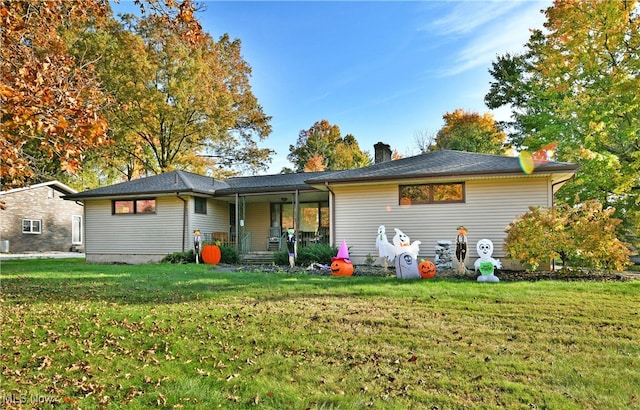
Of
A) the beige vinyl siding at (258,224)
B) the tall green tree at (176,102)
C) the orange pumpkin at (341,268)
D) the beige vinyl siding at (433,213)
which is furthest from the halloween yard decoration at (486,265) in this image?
the tall green tree at (176,102)

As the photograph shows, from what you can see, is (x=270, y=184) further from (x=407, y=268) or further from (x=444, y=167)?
(x=407, y=268)

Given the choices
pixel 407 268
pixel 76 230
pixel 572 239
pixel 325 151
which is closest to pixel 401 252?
pixel 407 268

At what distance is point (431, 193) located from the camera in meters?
12.2

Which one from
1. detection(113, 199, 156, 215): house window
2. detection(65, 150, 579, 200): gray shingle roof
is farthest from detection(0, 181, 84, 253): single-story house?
detection(65, 150, 579, 200): gray shingle roof

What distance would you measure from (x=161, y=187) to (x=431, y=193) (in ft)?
34.2

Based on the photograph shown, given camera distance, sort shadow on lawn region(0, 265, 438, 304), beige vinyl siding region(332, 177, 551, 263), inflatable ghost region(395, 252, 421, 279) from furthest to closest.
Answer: beige vinyl siding region(332, 177, 551, 263) → inflatable ghost region(395, 252, 421, 279) → shadow on lawn region(0, 265, 438, 304)

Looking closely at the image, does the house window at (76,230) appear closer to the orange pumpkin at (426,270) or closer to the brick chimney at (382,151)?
the brick chimney at (382,151)

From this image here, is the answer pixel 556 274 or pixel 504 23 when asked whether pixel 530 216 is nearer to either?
pixel 556 274

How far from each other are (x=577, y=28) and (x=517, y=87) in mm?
8729

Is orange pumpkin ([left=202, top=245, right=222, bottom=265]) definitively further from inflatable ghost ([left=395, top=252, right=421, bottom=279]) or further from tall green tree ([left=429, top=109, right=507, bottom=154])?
tall green tree ([left=429, top=109, right=507, bottom=154])

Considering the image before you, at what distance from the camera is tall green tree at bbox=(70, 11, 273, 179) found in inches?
869

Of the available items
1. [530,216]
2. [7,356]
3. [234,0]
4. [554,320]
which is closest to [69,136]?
[7,356]

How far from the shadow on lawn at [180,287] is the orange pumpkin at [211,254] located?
370 cm

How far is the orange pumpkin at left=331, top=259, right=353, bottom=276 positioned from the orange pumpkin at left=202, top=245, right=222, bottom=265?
5586 millimetres
